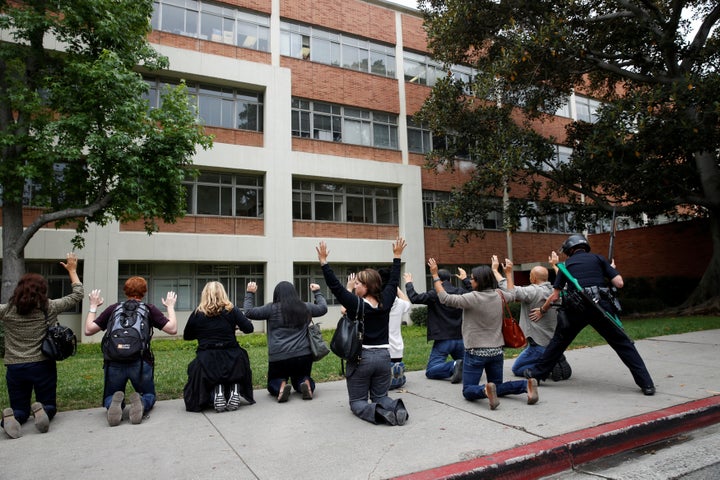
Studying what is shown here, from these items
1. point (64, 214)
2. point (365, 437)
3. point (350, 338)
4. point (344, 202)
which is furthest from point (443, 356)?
point (344, 202)

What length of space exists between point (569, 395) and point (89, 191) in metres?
13.2

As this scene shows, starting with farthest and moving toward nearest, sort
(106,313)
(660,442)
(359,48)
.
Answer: (359,48) → (106,313) → (660,442)

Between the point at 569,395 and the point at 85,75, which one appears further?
the point at 85,75

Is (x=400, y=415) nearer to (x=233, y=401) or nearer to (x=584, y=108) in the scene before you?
(x=233, y=401)

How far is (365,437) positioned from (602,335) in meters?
3.28

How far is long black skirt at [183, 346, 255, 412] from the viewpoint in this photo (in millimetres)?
5922

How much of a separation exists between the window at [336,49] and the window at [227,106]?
2781mm

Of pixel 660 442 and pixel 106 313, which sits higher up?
pixel 106 313

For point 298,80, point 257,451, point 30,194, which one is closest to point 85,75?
point 30,194

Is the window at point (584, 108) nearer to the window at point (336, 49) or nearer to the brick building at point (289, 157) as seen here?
the brick building at point (289, 157)

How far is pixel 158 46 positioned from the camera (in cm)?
1852

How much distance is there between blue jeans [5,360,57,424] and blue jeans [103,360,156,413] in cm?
56

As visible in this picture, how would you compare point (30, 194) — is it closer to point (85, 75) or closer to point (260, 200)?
point (85, 75)

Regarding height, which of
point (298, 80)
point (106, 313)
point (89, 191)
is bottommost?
point (106, 313)
